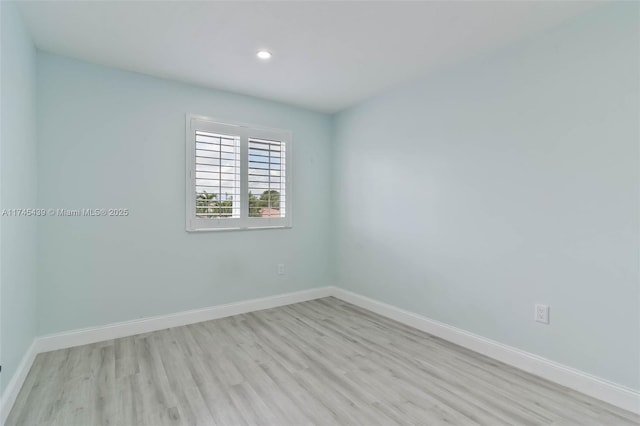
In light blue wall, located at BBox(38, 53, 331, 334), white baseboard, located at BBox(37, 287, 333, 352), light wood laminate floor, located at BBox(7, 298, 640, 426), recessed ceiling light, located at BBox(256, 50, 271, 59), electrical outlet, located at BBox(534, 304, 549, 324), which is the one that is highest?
recessed ceiling light, located at BBox(256, 50, 271, 59)

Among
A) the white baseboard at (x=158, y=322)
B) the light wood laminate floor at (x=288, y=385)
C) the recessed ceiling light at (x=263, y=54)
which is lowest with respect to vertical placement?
the light wood laminate floor at (x=288, y=385)

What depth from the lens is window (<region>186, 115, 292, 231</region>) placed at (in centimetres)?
335

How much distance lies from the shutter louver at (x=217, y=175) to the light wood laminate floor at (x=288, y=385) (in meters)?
1.26

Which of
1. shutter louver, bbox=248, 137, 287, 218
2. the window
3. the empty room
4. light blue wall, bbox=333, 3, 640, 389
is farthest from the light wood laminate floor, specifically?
shutter louver, bbox=248, 137, 287, 218

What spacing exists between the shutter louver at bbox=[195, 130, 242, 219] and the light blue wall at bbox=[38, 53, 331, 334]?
174mm

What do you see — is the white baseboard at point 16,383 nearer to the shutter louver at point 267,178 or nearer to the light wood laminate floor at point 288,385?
the light wood laminate floor at point 288,385

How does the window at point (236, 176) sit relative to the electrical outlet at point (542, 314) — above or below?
above

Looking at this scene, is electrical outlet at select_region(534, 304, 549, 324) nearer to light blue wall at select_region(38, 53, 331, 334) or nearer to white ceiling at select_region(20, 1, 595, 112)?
white ceiling at select_region(20, 1, 595, 112)

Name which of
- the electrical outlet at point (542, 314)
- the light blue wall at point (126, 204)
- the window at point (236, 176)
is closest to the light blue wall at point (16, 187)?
the light blue wall at point (126, 204)

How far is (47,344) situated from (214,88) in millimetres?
2767

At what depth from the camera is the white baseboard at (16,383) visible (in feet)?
5.90

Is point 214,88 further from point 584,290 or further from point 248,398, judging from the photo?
point 584,290

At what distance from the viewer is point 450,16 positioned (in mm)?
2127

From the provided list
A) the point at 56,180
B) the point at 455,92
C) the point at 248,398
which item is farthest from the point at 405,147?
the point at 56,180
